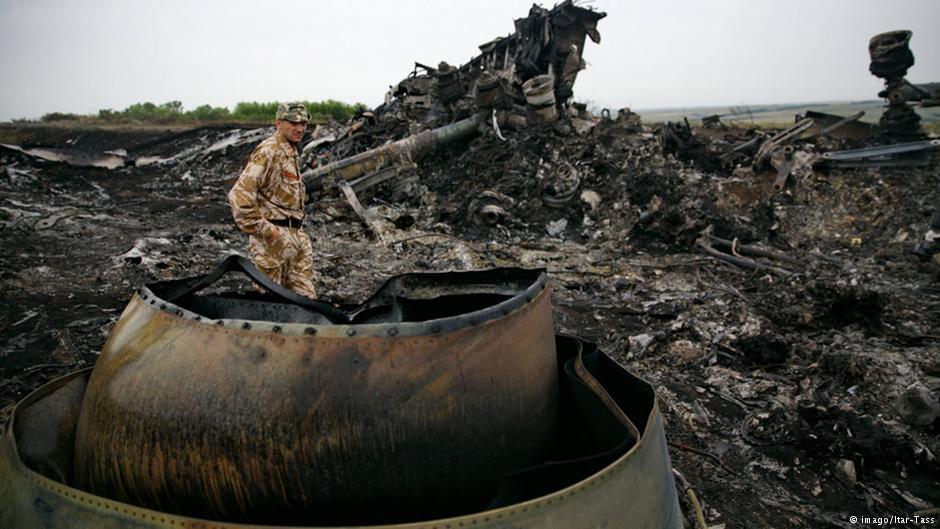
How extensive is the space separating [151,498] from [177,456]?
182 millimetres

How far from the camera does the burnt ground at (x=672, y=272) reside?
11.8 feet

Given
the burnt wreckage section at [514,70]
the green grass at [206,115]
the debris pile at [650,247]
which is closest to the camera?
the debris pile at [650,247]

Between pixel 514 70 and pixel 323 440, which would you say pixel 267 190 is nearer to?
pixel 323 440

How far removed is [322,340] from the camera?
161 centimetres

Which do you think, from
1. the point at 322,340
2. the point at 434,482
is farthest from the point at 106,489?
the point at 434,482

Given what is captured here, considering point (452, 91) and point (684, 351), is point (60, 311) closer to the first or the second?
point (684, 351)

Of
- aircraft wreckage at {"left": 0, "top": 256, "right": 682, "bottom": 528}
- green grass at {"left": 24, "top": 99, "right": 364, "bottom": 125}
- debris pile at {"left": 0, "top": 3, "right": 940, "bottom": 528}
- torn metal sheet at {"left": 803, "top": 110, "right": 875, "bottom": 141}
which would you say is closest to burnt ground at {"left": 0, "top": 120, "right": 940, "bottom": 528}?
debris pile at {"left": 0, "top": 3, "right": 940, "bottom": 528}

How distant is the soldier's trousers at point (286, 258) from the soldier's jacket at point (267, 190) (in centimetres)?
10

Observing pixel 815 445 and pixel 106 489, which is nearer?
pixel 106 489

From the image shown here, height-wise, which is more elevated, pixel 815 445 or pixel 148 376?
pixel 148 376

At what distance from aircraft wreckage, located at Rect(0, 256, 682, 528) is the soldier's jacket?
95.7 inches

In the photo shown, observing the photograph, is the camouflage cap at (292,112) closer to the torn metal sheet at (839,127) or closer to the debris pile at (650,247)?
the debris pile at (650,247)

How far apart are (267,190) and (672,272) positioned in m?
5.38

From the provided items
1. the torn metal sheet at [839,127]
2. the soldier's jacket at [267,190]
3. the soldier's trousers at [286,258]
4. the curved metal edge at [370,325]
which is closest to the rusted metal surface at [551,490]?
the curved metal edge at [370,325]
